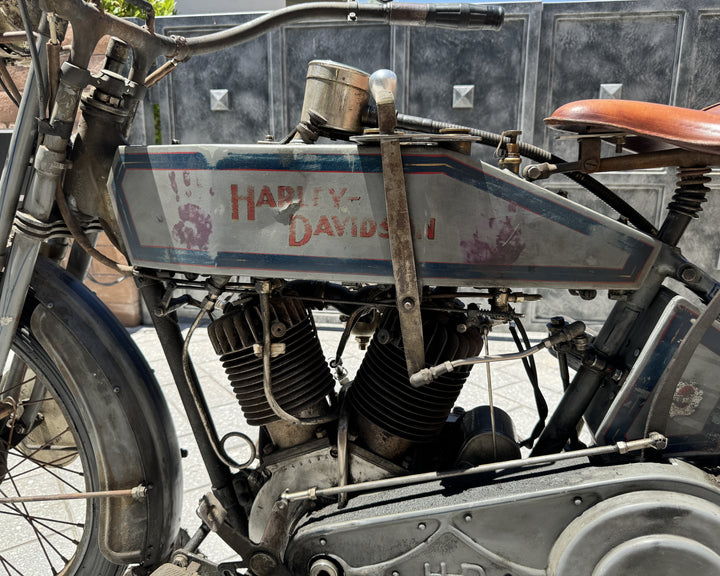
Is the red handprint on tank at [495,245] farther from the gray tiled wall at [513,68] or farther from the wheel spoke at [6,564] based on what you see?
the gray tiled wall at [513,68]

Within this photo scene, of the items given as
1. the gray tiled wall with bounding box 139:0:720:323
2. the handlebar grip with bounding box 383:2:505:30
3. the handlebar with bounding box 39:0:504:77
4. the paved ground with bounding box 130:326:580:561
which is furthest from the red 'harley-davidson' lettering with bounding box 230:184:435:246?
the gray tiled wall with bounding box 139:0:720:323

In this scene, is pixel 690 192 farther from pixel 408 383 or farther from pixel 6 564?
pixel 6 564

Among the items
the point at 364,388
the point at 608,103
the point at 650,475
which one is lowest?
the point at 650,475

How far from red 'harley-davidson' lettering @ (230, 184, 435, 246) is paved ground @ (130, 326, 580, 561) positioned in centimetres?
144

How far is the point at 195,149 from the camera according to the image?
1178 millimetres

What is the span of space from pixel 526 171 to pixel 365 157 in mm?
400

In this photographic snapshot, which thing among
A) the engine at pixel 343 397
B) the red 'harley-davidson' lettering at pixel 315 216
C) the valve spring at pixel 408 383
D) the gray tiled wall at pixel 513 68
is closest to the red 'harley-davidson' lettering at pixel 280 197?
the red 'harley-davidson' lettering at pixel 315 216

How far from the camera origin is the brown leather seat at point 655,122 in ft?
3.80

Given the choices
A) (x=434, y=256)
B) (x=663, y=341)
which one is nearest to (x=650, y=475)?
(x=663, y=341)

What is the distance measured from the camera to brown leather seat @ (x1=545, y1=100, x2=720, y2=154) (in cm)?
116

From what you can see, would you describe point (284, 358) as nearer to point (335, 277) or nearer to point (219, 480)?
point (335, 277)

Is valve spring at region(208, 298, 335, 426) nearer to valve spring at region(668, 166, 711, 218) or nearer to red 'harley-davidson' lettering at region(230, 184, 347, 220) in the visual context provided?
red 'harley-davidson' lettering at region(230, 184, 347, 220)

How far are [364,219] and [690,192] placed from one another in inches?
32.9

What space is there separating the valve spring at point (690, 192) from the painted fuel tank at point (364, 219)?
184 mm
